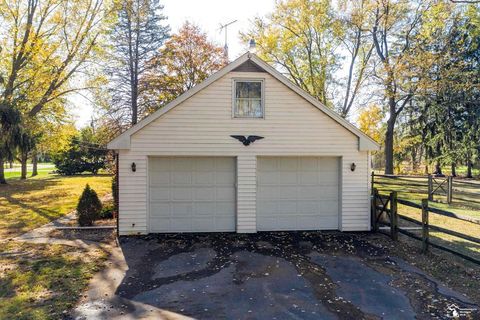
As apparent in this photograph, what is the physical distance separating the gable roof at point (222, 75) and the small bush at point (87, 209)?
113 inches

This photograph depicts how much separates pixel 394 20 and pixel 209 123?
17.9 meters

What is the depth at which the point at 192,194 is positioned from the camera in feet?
31.6

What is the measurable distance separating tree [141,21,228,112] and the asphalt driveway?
56.5ft

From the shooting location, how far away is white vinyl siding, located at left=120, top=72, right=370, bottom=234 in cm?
921

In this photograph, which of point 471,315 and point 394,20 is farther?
point 394,20

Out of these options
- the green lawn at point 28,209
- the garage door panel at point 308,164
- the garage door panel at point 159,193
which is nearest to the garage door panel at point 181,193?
the garage door panel at point 159,193

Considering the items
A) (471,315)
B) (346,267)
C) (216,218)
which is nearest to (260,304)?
(346,267)

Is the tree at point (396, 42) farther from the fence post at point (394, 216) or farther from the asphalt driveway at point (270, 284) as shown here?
the asphalt driveway at point (270, 284)

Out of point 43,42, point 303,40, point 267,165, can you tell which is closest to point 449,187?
point 267,165

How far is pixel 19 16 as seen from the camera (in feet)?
69.4

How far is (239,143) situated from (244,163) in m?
0.59

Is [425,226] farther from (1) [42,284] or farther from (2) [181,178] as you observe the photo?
(1) [42,284]

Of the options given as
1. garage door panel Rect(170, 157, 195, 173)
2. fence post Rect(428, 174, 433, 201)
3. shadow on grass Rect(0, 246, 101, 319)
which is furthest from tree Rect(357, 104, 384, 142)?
shadow on grass Rect(0, 246, 101, 319)

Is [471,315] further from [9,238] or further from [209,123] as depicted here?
[9,238]
